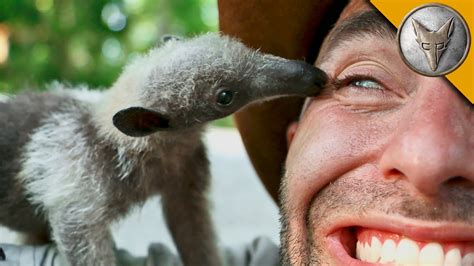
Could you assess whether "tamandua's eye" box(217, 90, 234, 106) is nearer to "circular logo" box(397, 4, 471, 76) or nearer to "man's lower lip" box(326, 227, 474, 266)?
"man's lower lip" box(326, 227, 474, 266)

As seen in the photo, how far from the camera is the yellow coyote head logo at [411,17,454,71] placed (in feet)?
5.41

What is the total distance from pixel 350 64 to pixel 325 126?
192 mm

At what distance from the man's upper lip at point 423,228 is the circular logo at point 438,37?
330mm

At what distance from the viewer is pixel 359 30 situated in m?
2.02

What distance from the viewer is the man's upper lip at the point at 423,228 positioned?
5.39ft

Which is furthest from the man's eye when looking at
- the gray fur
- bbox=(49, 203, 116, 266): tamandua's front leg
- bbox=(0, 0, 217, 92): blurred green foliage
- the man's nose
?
bbox=(0, 0, 217, 92): blurred green foliage

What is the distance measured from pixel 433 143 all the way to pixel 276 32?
2.55ft

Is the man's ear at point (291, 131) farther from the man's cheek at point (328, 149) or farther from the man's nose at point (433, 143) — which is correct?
the man's nose at point (433, 143)

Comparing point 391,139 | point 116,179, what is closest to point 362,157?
point 391,139

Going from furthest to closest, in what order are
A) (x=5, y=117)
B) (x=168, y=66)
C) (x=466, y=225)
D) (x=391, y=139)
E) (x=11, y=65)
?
(x=11, y=65) < (x=5, y=117) < (x=168, y=66) < (x=391, y=139) < (x=466, y=225)

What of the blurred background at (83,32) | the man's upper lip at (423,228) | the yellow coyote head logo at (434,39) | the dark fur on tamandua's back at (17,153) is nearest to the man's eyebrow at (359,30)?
the yellow coyote head logo at (434,39)

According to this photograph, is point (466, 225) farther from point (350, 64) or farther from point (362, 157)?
point (350, 64)

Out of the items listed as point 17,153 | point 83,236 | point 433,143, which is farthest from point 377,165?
point 17,153

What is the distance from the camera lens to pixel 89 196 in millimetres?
2301
